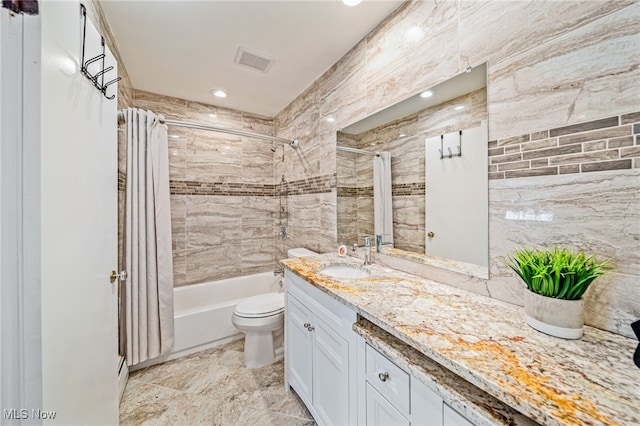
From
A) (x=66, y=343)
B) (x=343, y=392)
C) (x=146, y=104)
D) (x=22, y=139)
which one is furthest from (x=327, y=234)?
(x=146, y=104)

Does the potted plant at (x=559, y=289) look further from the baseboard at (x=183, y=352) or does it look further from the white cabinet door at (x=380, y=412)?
the baseboard at (x=183, y=352)

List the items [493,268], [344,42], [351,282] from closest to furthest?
1. [493,268]
2. [351,282]
3. [344,42]

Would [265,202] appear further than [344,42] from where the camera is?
Yes

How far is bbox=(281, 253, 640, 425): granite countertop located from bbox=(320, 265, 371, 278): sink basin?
0.47 m

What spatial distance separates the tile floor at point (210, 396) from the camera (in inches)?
58.8

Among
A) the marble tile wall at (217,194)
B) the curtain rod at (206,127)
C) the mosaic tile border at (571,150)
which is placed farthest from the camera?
the marble tile wall at (217,194)

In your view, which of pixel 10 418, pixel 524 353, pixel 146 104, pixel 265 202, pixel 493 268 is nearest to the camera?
Answer: pixel 10 418

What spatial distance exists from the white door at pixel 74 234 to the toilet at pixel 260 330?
0.87m

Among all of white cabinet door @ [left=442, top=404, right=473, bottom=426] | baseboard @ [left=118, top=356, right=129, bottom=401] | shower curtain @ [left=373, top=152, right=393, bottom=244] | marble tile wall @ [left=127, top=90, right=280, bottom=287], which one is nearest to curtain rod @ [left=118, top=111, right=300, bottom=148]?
marble tile wall @ [left=127, top=90, right=280, bottom=287]

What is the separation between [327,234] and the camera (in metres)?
2.12

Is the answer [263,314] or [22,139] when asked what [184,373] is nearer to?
[263,314]

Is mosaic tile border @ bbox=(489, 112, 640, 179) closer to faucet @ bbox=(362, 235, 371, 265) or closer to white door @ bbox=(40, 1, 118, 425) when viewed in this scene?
faucet @ bbox=(362, 235, 371, 265)

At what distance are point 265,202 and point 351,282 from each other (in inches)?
81.3

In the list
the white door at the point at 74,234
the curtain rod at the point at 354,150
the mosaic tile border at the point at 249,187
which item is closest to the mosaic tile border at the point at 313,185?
the mosaic tile border at the point at 249,187
